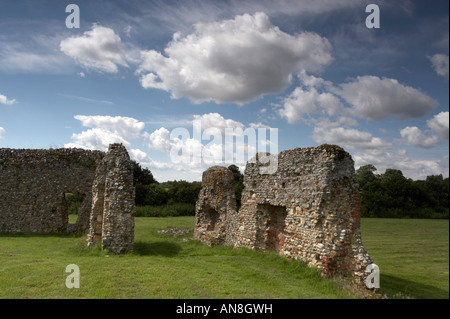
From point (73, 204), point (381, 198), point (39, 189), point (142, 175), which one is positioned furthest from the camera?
point (142, 175)

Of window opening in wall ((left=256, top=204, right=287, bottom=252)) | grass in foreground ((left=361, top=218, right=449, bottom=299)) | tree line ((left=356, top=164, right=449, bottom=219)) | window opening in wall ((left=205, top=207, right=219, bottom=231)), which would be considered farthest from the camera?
tree line ((left=356, top=164, right=449, bottom=219))

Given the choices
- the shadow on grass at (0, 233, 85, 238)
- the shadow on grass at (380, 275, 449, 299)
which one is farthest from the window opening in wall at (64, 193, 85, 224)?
the shadow on grass at (380, 275, 449, 299)

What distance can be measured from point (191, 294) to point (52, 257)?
677cm

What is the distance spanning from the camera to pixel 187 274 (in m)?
9.12

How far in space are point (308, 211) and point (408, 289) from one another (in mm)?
4038

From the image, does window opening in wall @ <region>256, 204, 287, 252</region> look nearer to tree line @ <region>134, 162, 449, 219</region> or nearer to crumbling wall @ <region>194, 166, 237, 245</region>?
crumbling wall @ <region>194, 166, 237, 245</region>

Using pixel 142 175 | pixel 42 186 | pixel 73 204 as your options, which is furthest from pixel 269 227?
pixel 142 175

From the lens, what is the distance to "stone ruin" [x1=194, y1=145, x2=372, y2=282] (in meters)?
9.26

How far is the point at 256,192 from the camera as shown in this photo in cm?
1308

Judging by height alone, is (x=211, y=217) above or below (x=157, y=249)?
above

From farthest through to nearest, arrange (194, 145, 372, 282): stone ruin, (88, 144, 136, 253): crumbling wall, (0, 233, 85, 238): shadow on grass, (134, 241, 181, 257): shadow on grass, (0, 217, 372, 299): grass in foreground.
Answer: (0, 233, 85, 238): shadow on grass
(134, 241, 181, 257): shadow on grass
(88, 144, 136, 253): crumbling wall
(194, 145, 372, 282): stone ruin
(0, 217, 372, 299): grass in foreground

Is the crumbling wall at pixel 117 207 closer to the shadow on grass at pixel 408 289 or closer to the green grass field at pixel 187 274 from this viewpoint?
the green grass field at pixel 187 274

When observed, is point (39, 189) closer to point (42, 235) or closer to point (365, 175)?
point (42, 235)
